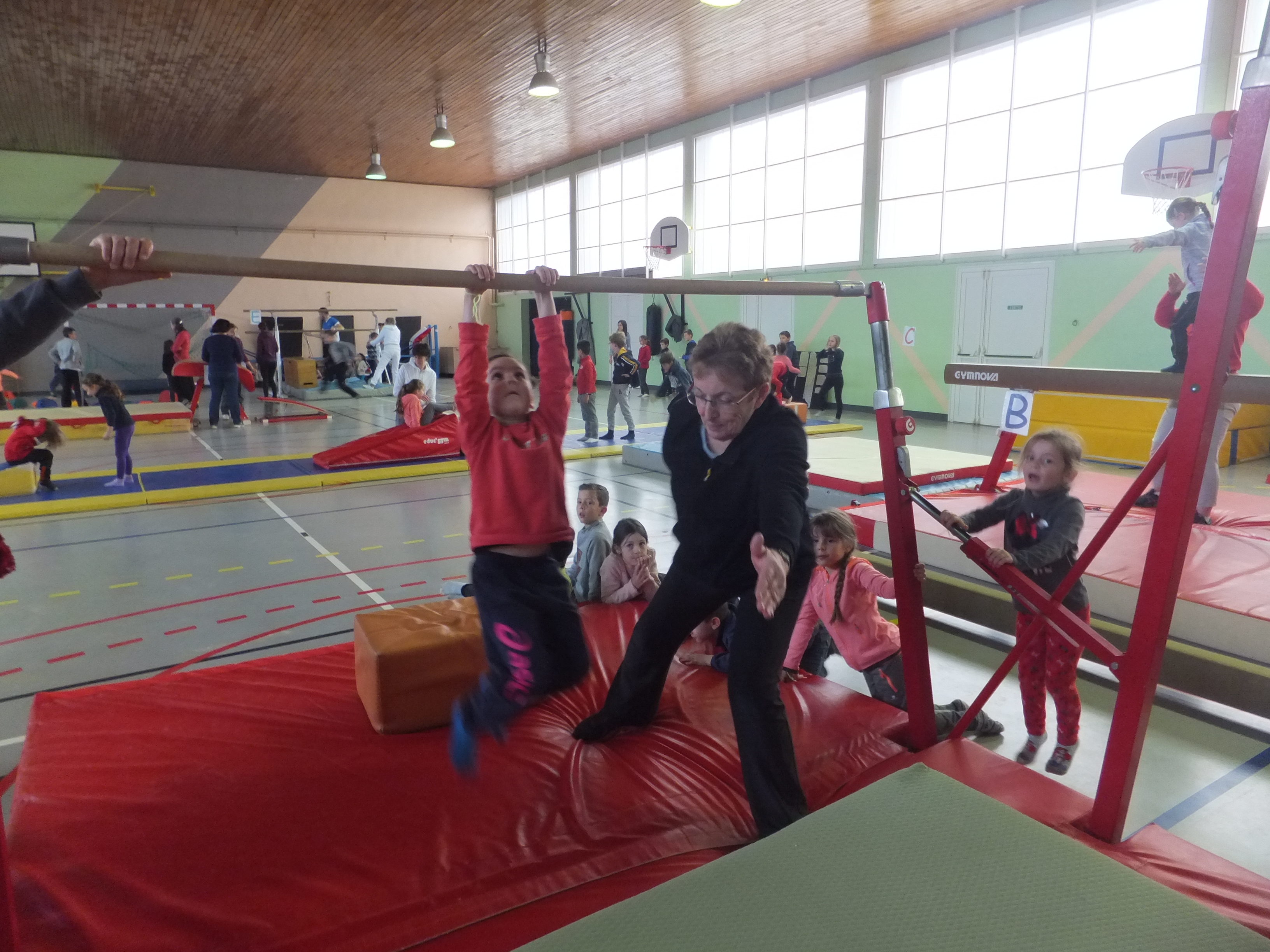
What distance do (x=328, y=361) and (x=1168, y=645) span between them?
55.4 ft

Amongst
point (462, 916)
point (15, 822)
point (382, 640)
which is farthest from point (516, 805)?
point (15, 822)

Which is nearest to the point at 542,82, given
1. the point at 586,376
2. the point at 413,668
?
the point at 586,376

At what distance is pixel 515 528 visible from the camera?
2625mm

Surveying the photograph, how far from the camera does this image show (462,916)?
197cm

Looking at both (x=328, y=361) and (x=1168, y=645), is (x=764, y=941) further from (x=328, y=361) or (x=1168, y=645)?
(x=328, y=361)

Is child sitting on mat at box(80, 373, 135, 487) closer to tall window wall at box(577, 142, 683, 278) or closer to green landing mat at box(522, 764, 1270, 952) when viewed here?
green landing mat at box(522, 764, 1270, 952)

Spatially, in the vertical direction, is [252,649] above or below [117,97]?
below

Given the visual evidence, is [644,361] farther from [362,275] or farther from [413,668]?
[362,275]

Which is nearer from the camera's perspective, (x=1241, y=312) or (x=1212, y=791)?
Answer: (x=1212, y=791)

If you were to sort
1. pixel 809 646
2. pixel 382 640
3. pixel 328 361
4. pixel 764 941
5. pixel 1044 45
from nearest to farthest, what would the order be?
pixel 764 941
pixel 382 640
pixel 809 646
pixel 1044 45
pixel 328 361

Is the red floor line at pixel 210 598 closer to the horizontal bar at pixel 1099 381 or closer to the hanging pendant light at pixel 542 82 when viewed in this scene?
the horizontal bar at pixel 1099 381

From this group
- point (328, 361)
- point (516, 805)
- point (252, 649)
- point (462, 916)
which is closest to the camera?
point (462, 916)

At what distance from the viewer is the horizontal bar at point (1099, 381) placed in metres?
2.05

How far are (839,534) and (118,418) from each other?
23.2 ft
